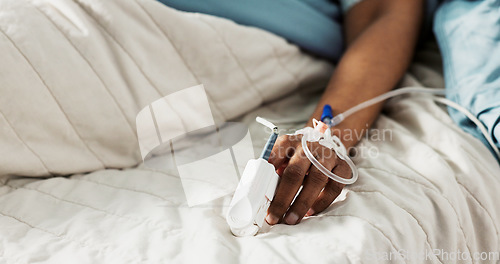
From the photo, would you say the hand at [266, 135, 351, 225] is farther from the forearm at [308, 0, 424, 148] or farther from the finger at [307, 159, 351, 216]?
the forearm at [308, 0, 424, 148]

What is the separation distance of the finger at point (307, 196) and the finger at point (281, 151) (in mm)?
45

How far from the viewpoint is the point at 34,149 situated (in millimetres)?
621

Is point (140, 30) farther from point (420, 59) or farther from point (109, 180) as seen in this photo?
point (420, 59)

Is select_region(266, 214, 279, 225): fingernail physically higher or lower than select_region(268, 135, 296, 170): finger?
lower

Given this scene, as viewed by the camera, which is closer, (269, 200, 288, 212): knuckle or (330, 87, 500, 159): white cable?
(269, 200, 288, 212): knuckle

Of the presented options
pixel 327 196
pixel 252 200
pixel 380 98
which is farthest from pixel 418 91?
pixel 252 200

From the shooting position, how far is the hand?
0.55m

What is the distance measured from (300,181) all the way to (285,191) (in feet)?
0.08

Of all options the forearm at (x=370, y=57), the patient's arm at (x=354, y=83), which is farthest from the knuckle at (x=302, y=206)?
the forearm at (x=370, y=57)

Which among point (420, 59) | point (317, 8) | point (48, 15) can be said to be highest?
point (48, 15)

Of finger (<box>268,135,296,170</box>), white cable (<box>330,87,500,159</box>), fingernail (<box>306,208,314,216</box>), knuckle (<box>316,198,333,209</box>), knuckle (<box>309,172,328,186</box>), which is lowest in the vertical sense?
fingernail (<box>306,208,314,216</box>)

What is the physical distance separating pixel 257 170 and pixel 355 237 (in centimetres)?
14

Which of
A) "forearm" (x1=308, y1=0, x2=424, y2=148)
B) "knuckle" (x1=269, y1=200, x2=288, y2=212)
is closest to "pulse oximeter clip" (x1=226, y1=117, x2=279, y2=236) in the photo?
"knuckle" (x1=269, y1=200, x2=288, y2=212)

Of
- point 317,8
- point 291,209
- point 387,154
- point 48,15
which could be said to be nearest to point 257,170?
point 291,209
